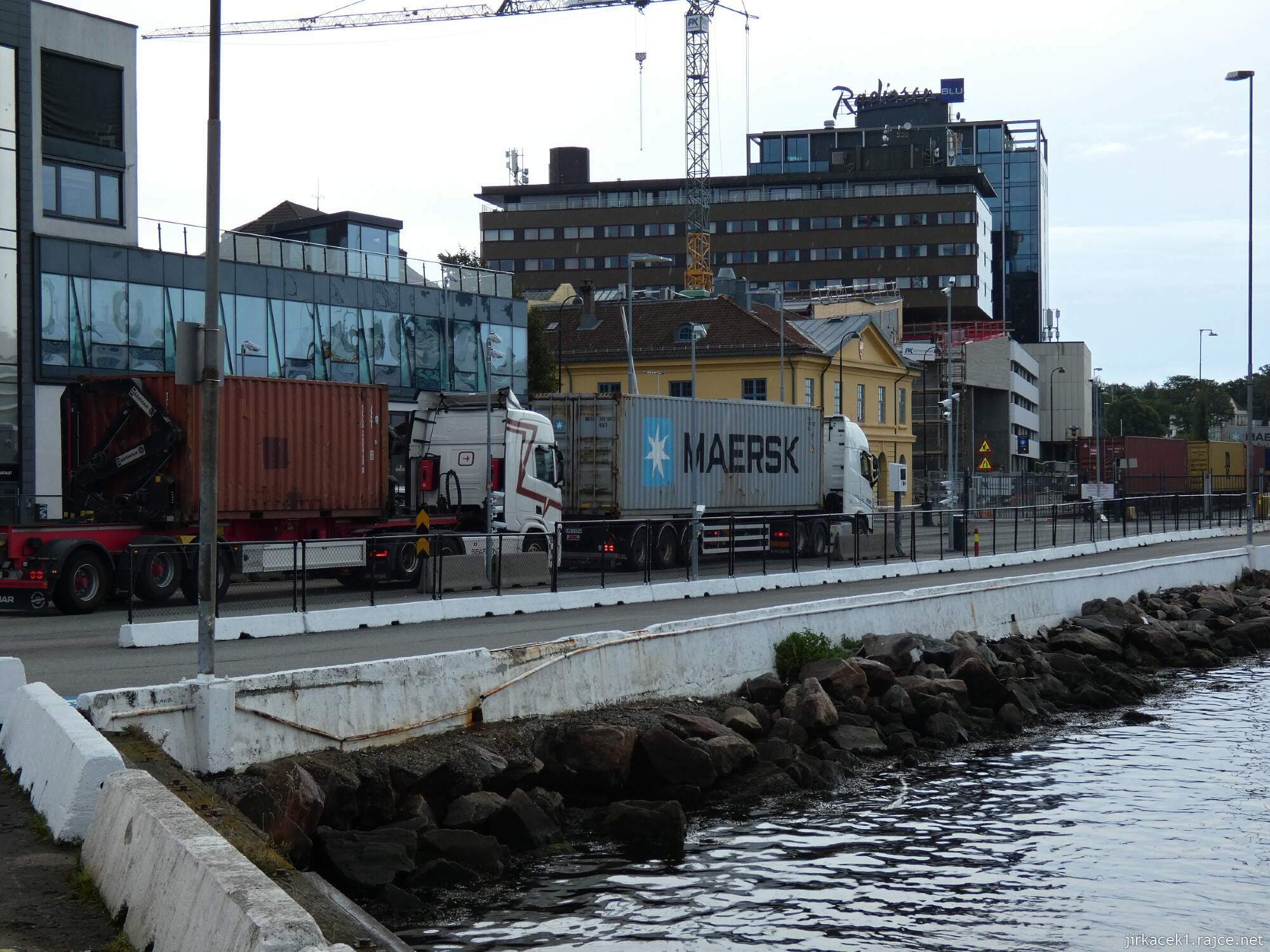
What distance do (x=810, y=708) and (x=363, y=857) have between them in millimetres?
7501

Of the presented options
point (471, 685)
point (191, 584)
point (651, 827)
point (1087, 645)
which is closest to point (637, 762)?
point (651, 827)

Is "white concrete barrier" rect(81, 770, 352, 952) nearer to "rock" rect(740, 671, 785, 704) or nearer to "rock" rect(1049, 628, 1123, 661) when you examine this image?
"rock" rect(740, 671, 785, 704)

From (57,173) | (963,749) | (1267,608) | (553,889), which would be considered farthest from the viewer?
(57,173)

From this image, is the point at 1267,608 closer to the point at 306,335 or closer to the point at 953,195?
the point at 306,335

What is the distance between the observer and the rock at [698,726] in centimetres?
1556

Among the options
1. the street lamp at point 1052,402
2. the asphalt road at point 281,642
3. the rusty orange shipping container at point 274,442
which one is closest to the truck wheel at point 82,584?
the asphalt road at point 281,642

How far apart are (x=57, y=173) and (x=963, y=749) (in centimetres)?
2957

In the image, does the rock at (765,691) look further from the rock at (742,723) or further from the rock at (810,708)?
the rock at (742,723)

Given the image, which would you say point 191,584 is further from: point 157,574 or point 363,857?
point 363,857

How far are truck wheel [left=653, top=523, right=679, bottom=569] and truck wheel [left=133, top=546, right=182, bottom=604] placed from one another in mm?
10159

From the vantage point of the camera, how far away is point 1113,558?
126ft

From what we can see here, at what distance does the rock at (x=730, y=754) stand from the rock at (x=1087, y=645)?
1146 centimetres

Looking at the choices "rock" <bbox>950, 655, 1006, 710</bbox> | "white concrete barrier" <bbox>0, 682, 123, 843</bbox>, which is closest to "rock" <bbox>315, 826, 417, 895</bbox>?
"white concrete barrier" <bbox>0, 682, 123, 843</bbox>

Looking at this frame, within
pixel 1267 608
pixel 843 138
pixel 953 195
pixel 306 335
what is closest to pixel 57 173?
pixel 306 335
